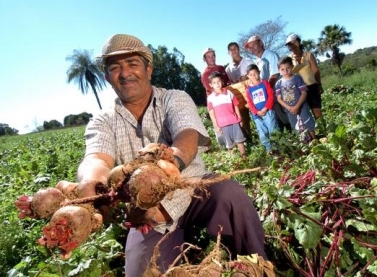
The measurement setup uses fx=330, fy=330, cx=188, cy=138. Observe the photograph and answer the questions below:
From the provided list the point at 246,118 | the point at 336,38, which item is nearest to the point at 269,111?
the point at 246,118

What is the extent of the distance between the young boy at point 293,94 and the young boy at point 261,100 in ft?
0.68

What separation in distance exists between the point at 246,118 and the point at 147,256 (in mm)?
4842

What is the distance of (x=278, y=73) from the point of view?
17.9 ft

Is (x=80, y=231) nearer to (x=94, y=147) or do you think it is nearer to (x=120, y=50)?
(x=94, y=147)

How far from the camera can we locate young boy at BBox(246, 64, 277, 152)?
5.22 meters

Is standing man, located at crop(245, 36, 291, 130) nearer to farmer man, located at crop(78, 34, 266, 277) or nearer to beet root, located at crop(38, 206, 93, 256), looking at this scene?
farmer man, located at crop(78, 34, 266, 277)

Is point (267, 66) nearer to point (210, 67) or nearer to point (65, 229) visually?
point (210, 67)

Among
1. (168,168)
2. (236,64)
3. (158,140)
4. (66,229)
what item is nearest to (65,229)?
(66,229)

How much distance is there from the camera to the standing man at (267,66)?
5.44 metres

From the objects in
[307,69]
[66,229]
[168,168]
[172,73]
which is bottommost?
[66,229]

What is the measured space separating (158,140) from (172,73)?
51.4 m

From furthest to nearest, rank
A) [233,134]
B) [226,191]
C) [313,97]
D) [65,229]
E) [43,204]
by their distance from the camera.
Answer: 1. [233,134]
2. [313,97]
3. [226,191]
4. [43,204]
5. [65,229]

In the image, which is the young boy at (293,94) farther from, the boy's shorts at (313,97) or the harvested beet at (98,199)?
the harvested beet at (98,199)

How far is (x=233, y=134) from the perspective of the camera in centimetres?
562
